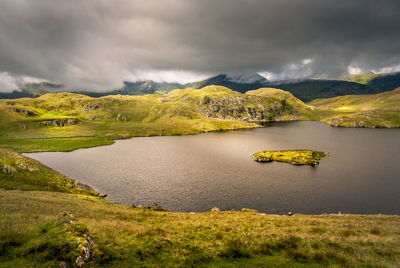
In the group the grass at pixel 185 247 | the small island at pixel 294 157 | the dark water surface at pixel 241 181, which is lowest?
the dark water surface at pixel 241 181

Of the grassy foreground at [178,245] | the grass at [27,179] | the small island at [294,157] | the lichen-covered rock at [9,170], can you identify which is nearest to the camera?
the grassy foreground at [178,245]

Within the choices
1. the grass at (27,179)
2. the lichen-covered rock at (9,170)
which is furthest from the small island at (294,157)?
the lichen-covered rock at (9,170)

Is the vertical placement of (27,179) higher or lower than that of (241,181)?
higher

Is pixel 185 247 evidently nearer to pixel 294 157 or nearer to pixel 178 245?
pixel 178 245

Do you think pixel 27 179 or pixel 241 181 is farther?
pixel 241 181

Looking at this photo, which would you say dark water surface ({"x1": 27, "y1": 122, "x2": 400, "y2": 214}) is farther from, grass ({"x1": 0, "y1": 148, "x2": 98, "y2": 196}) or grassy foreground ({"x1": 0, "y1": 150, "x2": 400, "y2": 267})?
grassy foreground ({"x1": 0, "y1": 150, "x2": 400, "y2": 267})

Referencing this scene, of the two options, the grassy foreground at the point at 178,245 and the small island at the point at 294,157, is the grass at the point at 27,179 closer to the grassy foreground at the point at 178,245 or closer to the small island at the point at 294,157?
the grassy foreground at the point at 178,245

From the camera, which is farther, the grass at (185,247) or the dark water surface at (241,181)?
the dark water surface at (241,181)

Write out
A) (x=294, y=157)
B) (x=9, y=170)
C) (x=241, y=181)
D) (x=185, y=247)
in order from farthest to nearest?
1. (x=294, y=157)
2. (x=241, y=181)
3. (x=9, y=170)
4. (x=185, y=247)

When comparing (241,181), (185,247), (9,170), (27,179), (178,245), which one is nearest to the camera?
(185,247)

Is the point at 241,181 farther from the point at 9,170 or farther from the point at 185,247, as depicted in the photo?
the point at 9,170

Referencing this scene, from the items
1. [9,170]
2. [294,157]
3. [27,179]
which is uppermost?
[9,170]

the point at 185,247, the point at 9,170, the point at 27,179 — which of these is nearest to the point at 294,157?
the point at 185,247

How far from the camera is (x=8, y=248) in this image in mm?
12797
